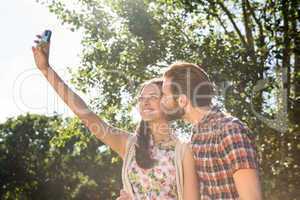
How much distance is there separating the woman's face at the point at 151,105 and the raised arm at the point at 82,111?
262 millimetres

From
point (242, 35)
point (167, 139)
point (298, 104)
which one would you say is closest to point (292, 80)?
point (298, 104)

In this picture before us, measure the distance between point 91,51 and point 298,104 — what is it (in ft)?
24.8

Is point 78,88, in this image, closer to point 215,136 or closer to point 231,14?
point 231,14

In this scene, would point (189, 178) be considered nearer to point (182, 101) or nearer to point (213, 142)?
point (213, 142)

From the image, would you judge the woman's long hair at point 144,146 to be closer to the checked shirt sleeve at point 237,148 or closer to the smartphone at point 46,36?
the smartphone at point 46,36

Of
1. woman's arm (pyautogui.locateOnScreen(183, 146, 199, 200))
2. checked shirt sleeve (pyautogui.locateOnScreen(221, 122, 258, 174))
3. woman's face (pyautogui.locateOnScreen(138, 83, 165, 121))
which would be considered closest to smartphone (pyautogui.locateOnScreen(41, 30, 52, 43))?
woman's face (pyautogui.locateOnScreen(138, 83, 165, 121))

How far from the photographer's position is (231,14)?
63.5 ft

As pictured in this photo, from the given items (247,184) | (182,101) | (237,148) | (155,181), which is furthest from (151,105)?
(247,184)

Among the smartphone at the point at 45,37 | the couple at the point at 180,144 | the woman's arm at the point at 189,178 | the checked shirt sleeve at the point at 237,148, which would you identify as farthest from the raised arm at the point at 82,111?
the checked shirt sleeve at the point at 237,148

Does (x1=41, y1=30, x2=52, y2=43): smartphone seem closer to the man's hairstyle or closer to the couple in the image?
the couple

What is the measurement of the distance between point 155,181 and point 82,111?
2.99 feet

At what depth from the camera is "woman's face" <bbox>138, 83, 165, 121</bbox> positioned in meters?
4.66

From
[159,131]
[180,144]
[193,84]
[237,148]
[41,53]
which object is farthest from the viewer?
[159,131]

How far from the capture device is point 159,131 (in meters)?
4.74
